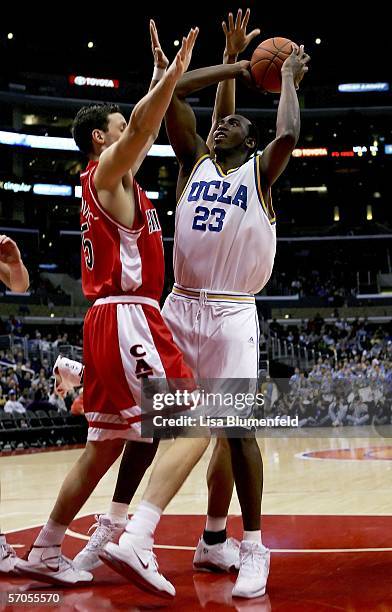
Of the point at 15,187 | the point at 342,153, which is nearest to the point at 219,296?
the point at 15,187

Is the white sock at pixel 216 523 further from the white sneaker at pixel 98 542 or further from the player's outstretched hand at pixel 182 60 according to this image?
the player's outstretched hand at pixel 182 60

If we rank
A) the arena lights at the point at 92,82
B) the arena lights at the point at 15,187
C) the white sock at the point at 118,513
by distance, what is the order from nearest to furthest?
1. the white sock at the point at 118,513
2. the arena lights at the point at 15,187
3. the arena lights at the point at 92,82

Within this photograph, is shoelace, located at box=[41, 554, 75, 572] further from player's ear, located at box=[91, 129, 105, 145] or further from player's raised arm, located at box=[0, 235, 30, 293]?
player's ear, located at box=[91, 129, 105, 145]

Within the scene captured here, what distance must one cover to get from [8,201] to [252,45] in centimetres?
1534

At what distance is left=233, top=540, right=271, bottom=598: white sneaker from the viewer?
371cm

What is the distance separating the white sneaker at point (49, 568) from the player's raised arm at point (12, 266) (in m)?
1.37

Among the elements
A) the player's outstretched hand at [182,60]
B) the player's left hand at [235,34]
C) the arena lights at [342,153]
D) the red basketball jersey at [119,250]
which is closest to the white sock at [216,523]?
the red basketball jersey at [119,250]

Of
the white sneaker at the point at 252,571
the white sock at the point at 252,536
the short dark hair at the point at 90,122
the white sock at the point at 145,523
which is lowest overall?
the white sneaker at the point at 252,571

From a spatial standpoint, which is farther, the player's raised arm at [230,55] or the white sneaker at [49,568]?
the player's raised arm at [230,55]

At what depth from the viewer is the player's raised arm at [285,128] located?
4285 mm

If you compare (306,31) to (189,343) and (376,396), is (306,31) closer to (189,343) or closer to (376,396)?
(376,396)

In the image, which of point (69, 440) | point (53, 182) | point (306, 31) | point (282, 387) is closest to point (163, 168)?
point (53, 182)

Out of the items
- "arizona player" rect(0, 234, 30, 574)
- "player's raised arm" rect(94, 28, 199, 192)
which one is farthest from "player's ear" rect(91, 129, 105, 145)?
"arizona player" rect(0, 234, 30, 574)

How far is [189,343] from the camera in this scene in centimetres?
438
